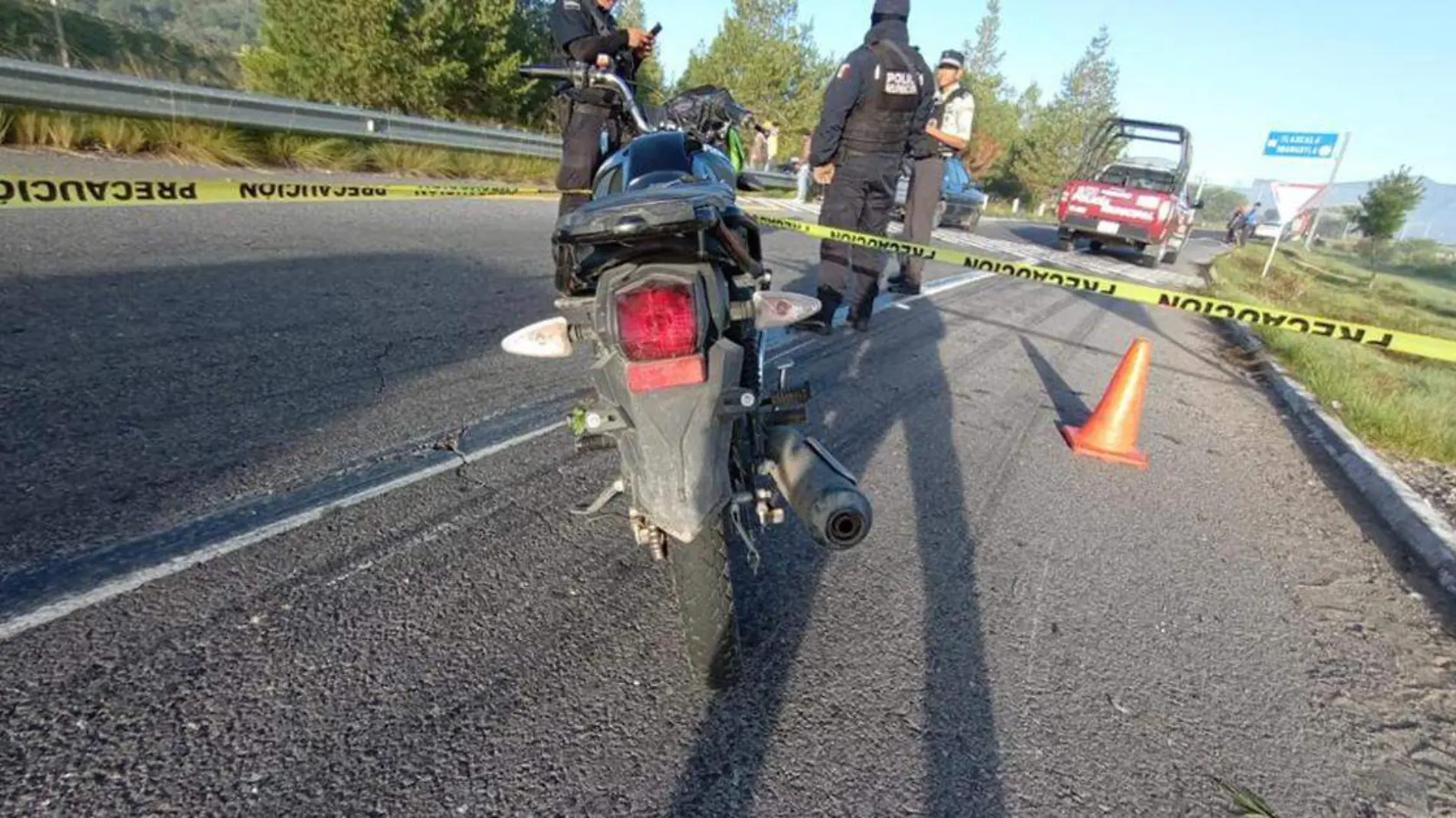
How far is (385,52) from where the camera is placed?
75.4 ft

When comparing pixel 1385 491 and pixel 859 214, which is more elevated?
pixel 859 214

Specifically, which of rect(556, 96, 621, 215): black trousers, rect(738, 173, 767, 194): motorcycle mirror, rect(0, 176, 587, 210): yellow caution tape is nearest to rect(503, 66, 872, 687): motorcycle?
rect(738, 173, 767, 194): motorcycle mirror

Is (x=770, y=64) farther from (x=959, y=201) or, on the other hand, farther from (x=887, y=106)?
(x=887, y=106)

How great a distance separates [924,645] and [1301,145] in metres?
28.0

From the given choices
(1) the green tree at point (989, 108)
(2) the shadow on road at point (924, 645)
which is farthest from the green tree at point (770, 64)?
(2) the shadow on road at point (924, 645)

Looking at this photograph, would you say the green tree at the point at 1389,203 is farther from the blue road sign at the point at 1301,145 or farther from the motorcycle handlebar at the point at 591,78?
the motorcycle handlebar at the point at 591,78

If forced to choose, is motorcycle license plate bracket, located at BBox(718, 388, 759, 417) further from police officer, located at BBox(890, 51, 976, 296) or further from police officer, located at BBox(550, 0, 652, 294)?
police officer, located at BBox(890, 51, 976, 296)

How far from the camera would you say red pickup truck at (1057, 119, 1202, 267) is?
13508 millimetres

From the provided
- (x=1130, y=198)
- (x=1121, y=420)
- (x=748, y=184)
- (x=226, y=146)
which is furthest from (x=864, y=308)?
(x=1130, y=198)

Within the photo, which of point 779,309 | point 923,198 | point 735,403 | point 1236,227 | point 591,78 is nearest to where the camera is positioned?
point 735,403

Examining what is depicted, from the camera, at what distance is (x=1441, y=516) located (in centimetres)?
313

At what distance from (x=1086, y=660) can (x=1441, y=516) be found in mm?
2465

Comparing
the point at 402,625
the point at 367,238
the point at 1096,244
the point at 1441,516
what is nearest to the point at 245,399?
the point at 402,625

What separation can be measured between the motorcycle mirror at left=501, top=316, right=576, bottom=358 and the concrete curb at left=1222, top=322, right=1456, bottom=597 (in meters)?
3.47
